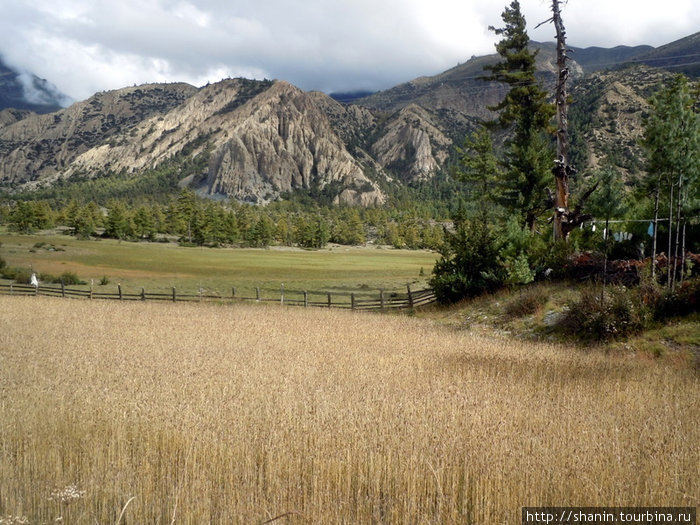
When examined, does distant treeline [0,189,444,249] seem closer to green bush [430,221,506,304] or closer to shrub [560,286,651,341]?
green bush [430,221,506,304]

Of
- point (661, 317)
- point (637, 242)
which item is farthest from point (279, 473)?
point (637, 242)

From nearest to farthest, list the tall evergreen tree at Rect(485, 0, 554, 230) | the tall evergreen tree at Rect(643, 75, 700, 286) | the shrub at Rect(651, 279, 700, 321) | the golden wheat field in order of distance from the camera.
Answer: the golden wheat field → the shrub at Rect(651, 279, 700, 321) → the tall evergreen tree at Rect(643, 75, 700, 286) → the tall evergreen tree at Rect(485, 0, 554, 230)

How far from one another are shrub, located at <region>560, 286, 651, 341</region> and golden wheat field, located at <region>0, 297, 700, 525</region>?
260 cm

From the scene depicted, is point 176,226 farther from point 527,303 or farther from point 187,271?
point 527,303

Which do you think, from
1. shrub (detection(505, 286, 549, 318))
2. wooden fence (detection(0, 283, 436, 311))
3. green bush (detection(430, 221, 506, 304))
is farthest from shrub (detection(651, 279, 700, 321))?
wooden fence (detection(0, 283, 436, 311))

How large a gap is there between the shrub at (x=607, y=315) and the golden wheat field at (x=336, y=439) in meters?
2.60

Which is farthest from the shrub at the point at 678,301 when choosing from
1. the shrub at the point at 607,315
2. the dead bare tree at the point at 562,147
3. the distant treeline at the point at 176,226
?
the distant treeline at the point at 176,226

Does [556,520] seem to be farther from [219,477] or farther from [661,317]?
[661,317]

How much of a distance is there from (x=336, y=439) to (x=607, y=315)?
10.2m

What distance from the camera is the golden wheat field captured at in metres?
3.63

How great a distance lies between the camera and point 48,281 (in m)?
34.1

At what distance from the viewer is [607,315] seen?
1188 centimetres

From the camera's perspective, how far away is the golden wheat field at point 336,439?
3.63 m

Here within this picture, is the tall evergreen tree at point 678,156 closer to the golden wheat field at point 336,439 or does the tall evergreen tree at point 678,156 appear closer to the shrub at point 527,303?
the shrub at point 527,303
